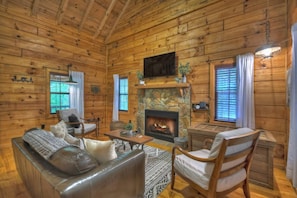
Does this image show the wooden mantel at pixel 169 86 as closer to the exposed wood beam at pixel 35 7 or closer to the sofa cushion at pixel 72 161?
the sofa cushion at pixel 72 161

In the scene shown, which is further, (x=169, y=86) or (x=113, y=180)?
(x=169, y=86)

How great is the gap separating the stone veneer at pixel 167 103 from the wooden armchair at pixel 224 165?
2.17m

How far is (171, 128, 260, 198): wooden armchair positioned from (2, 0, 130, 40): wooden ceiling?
514 cm

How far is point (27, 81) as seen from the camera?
391cm

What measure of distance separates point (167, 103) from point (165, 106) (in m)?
0.11

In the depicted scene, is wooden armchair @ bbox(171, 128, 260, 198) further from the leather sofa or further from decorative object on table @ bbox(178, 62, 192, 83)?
decorative object on table @ bbox(178, 62, 192, 83)

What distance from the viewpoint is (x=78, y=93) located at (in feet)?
16.0

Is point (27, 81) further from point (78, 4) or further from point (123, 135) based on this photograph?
point (123, 135)

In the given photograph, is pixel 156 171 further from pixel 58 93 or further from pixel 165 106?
pixel 58 93

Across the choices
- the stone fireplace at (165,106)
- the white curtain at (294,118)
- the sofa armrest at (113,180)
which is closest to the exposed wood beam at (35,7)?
the stone fireplace at (165,106)

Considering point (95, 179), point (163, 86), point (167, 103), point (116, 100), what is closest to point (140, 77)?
point (163, 86)

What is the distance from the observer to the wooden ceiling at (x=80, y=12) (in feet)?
12.6

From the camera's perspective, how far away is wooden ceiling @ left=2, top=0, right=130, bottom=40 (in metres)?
3.83

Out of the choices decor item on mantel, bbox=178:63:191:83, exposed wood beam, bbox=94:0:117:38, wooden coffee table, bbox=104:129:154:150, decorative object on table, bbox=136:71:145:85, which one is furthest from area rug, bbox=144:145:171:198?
exposed wood beam, bbox=94:0:117:38
